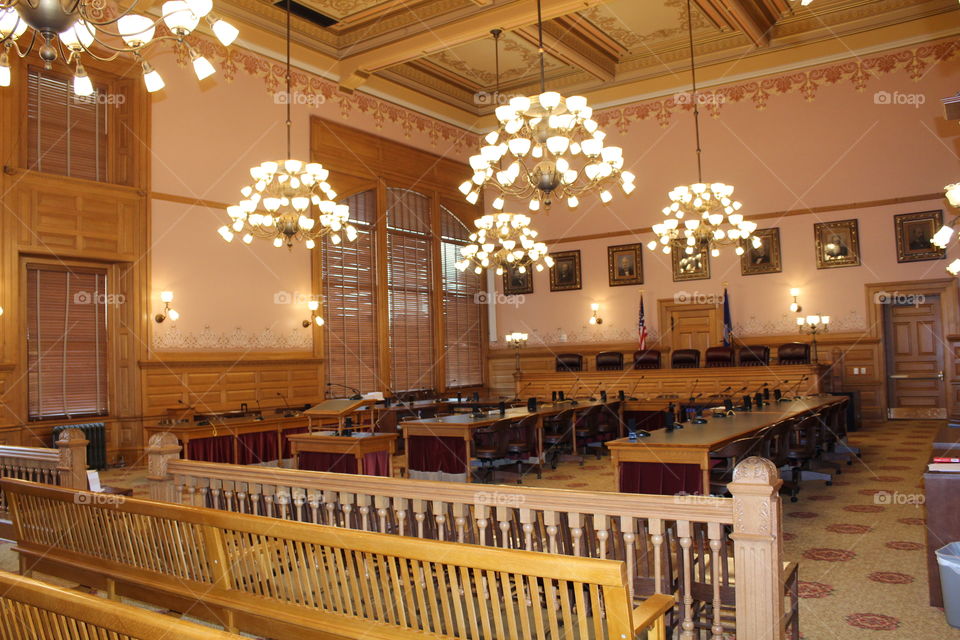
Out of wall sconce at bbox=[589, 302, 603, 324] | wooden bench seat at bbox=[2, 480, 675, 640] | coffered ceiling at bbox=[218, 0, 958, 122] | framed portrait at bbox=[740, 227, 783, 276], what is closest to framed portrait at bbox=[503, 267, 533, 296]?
wall sconce at bbox=[589, 302, 603, 324]

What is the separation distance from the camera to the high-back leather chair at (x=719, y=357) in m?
13.8

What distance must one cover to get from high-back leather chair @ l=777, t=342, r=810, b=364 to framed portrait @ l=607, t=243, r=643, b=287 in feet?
11.7

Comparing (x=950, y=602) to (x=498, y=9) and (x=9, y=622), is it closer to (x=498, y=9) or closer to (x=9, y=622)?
(x=9, y=622)

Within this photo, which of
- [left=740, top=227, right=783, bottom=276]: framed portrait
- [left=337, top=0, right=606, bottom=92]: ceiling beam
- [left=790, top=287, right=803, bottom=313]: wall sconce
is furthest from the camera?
[left=740, top=227, right=783, bottom=276]: framed portrait

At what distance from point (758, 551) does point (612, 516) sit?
75 centimetres

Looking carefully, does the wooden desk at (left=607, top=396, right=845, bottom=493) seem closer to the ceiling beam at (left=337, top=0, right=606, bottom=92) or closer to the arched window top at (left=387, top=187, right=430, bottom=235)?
the ceiling beam at (left=337, top=0, right=606, bottom=92)

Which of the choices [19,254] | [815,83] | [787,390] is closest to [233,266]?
[19,254]

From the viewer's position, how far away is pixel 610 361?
1455 cm

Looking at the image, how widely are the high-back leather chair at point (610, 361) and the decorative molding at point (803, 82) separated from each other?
16.2 feet

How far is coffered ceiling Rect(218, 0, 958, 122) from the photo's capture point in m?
12.0

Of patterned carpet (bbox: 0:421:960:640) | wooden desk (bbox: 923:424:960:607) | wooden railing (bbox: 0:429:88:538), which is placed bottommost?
patterned carpet (bbox: 0:421:960:640)

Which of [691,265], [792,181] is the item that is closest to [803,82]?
[792,181]

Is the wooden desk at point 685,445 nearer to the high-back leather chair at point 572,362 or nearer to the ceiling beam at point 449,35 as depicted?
the ceiling beam at point 449,35

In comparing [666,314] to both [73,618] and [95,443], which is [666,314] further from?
[73,618]
